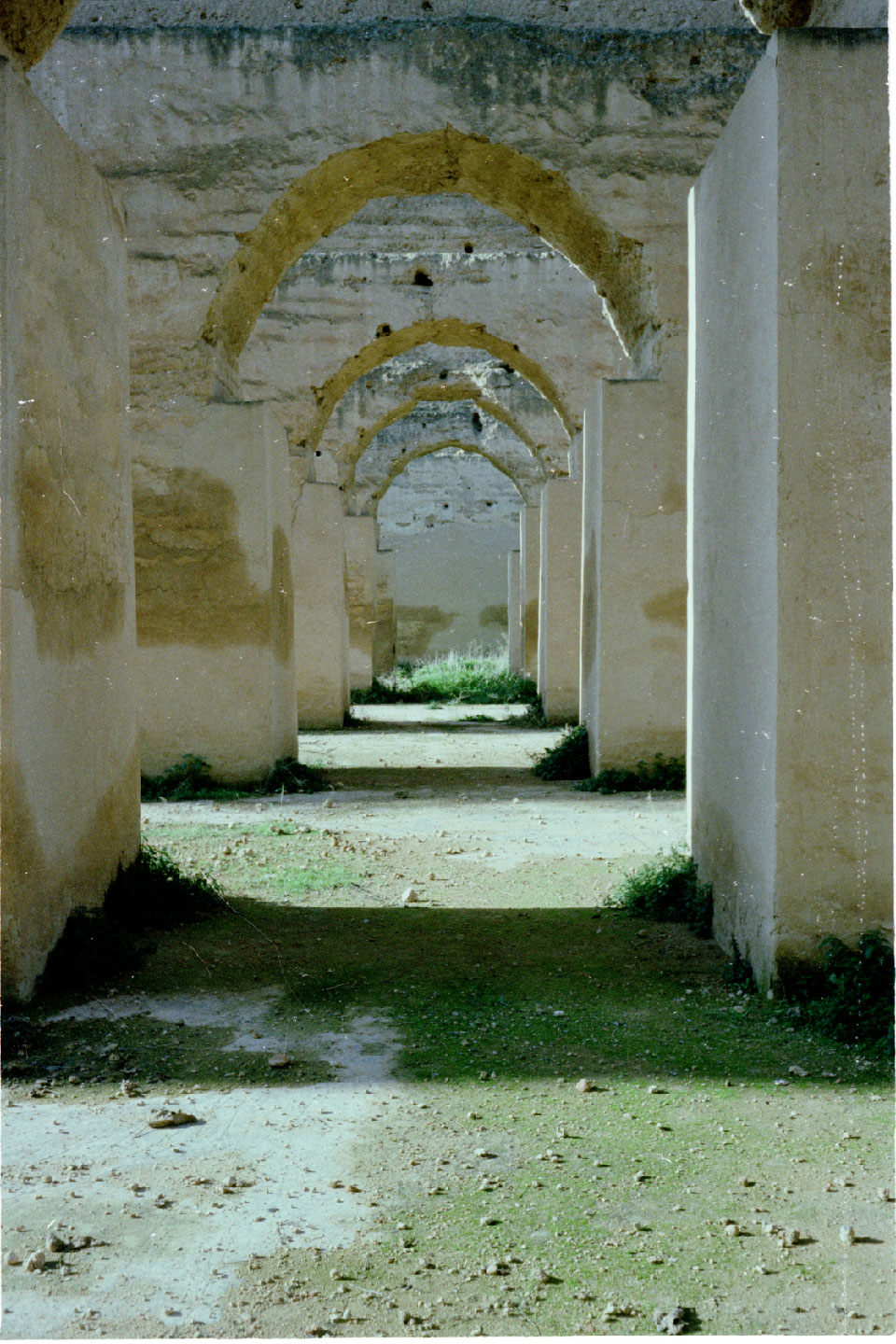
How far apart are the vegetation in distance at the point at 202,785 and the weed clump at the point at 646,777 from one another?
6.11ft

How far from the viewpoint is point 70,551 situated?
139 inches

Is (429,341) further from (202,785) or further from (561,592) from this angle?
(202,785)

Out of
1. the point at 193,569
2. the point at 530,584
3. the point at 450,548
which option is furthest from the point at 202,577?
the point at 450,548

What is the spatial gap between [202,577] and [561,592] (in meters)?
4.69

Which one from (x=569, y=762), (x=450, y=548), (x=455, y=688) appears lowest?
(x=569, y=762)

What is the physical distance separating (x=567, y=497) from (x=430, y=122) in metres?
4.28

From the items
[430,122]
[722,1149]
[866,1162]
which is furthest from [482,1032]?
[430,122]

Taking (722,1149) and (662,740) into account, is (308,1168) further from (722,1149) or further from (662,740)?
(662,740)

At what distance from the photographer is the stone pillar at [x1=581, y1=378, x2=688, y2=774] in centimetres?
740

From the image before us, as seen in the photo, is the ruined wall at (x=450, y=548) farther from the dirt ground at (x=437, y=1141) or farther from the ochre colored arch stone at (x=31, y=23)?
the dirt ground at (x=437, y=1141)

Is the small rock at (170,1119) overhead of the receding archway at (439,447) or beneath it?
beneath

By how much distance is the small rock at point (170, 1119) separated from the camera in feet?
7.95

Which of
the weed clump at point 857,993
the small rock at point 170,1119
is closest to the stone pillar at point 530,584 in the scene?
the weed clump at point 857,993

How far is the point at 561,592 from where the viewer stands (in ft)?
36.8
